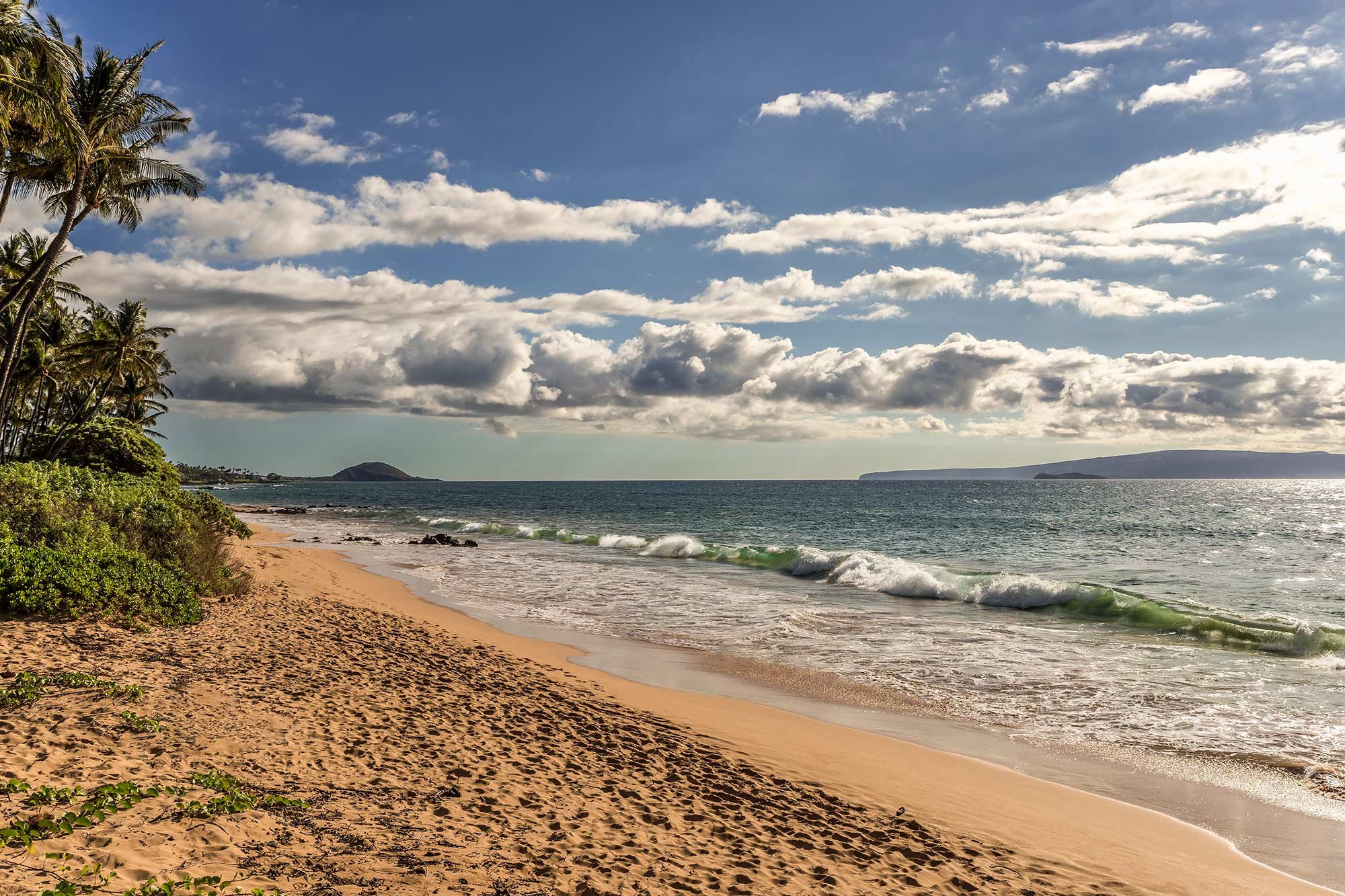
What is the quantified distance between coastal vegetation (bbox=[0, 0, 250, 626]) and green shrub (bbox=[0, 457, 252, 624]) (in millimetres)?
25

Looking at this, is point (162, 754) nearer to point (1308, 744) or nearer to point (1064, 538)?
point (1308, 744)

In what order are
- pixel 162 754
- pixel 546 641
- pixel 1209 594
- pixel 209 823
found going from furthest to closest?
1. pixel 1209 594
2. pixel 546 641
3. pixel 162 754
4. pixel 209 823

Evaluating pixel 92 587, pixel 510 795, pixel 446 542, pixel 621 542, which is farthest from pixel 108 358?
pixel 510 795

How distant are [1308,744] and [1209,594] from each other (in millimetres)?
17135

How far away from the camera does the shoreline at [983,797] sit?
6430 millimetres

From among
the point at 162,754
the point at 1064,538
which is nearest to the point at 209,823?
the point at 162,754

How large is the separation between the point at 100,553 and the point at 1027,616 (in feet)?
70.0

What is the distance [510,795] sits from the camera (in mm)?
6484

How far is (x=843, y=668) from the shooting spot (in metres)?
13.7

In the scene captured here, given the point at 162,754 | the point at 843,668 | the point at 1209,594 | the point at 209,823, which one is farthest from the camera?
the point at 1209,594

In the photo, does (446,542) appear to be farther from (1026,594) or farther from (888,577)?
(1026,594)

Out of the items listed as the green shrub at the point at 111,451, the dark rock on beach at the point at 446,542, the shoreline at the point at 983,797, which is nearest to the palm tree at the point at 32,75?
the green shrub at the point at 111,451

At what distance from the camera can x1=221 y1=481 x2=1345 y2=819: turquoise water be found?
10539 mm

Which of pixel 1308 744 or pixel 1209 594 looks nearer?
pixel 1308 744
